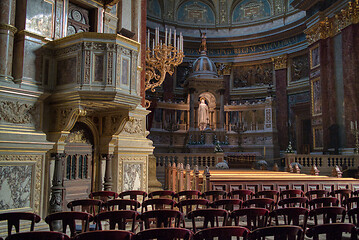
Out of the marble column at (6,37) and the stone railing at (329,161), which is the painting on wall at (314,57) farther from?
the marble column at (6,37)

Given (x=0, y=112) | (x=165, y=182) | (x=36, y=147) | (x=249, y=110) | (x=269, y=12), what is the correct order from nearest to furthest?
(x=0, y=112) < (x=36, y=147) < (x=165, y=182) < (x=249, y=110) < (x=269, y=12)

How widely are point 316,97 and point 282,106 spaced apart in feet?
18.0

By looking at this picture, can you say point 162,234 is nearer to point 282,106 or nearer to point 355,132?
point 355,132

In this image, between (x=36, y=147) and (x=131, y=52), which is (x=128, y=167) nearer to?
(x=36, y=147)

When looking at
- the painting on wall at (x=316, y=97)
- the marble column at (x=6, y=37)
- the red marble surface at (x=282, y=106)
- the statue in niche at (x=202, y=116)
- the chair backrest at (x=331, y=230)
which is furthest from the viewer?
the red marble surface at (x=282, y=106)

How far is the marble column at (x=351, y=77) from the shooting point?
49.1 ft

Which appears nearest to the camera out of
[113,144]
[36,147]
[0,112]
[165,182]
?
[0,112]

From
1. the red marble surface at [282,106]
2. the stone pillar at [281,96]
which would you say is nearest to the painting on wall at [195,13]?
the stone pillar at [281,96]

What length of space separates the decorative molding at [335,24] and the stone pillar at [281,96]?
5429 millimetres

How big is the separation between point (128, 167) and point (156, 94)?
618 inches

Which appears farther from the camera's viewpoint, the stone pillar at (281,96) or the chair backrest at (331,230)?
the stone pillar at (281,96)

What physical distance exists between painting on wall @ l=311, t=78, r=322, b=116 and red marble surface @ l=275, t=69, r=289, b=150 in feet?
15.5

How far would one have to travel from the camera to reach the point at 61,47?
Answer: 6738mm

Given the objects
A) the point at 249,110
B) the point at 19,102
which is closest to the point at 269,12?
the point at 249,110
